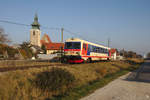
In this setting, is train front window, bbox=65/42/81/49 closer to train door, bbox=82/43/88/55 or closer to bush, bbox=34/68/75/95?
train door, bbox=82/43/88/55

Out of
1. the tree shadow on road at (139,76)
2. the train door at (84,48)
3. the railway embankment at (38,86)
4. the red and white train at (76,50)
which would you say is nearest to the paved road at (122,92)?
the railway embankment at (38,86)

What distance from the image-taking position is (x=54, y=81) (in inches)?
389

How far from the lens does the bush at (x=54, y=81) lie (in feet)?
30.7

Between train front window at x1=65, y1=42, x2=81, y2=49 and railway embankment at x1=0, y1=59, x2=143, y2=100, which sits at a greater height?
train front window at x1=65, y1=42, x2=81, y2=49

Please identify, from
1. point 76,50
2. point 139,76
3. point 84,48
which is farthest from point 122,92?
point 84,48

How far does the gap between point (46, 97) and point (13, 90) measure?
6.56ft

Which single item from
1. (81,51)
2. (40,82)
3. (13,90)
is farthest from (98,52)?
(13,90)

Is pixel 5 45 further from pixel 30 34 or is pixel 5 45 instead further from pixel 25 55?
pixel 30 34

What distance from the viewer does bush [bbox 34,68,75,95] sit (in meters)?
9.37

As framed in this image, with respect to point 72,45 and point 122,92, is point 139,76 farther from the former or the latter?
point 122,92

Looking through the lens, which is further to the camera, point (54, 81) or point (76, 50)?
point (76, 50)

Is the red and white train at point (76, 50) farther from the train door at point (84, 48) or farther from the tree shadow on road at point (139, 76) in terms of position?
the tree shadow on road at point (139, 76)

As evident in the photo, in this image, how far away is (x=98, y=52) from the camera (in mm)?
26234

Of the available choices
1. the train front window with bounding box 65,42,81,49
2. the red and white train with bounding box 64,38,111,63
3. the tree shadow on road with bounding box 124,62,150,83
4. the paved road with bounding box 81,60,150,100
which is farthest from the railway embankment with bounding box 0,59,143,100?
the train front window with bounding box 65,42,81,49
